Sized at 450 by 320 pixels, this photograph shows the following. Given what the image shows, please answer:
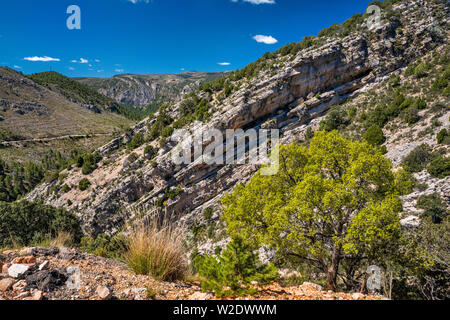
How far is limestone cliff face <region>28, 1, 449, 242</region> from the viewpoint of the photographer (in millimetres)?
31391

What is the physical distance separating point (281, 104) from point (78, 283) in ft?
113

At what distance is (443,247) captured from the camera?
657cm

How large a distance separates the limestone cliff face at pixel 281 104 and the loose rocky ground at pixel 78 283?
26.9 m

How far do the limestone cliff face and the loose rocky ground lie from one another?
88.2 feet

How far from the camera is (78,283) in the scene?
3293 mm

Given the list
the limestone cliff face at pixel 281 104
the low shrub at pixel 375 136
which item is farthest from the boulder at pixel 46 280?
the limestone cliff face at pixel 281 104

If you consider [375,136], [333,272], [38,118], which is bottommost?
[333,272]

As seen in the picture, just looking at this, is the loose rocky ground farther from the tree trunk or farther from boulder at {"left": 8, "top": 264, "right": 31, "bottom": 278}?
the tree trunk

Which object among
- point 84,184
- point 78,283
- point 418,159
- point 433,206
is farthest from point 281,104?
point 84,184

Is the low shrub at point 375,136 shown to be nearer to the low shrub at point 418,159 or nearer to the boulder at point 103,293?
the low shrub at point 418,159

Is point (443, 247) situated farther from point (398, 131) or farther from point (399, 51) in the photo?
point (399, 51)

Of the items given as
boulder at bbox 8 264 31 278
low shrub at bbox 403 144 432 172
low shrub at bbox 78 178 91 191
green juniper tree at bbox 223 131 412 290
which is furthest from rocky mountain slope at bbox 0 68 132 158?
low shrub at bbox 403 144 432 172

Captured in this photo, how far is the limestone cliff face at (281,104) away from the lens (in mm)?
31391

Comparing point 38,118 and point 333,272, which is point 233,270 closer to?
point 333,272
